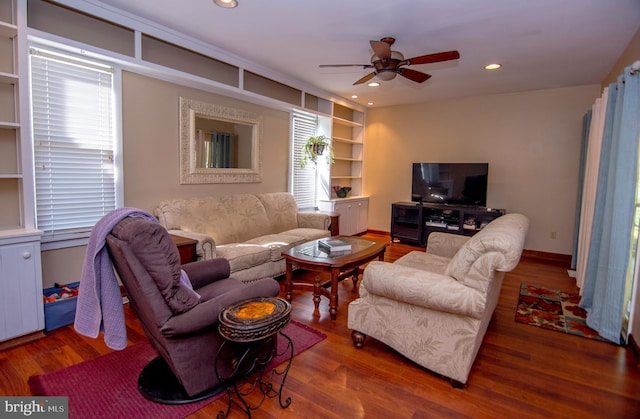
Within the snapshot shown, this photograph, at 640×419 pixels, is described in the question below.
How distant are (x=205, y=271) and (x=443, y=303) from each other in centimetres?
165

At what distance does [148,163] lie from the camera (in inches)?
140

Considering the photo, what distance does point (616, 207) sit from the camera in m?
2.62

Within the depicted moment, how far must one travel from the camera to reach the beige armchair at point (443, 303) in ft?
6.40

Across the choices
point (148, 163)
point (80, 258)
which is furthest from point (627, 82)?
point (80, 258)

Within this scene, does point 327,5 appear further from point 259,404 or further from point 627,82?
point 259,404

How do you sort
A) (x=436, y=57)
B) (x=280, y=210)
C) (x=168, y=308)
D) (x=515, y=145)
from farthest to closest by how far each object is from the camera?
(x=515, y=145) < (x=280, y=210) < (x=436, y=57) < (x=168, y=308)

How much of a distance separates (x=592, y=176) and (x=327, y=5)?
10.6 ft

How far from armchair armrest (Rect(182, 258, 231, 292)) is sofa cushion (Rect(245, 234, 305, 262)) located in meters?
1.03

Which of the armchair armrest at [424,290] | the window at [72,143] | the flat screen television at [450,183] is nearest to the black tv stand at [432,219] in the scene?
the flat screen television at [450,183]

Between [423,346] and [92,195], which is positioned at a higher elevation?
[92,195]

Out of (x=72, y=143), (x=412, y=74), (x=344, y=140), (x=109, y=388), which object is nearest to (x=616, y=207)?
(x=412, y=74)

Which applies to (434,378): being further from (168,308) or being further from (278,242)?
(278,242)

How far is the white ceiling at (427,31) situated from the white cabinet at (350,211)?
2.25 metres

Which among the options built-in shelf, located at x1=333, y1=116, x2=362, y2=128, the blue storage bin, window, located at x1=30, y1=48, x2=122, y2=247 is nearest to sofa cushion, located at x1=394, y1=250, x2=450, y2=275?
the blue storage bin
